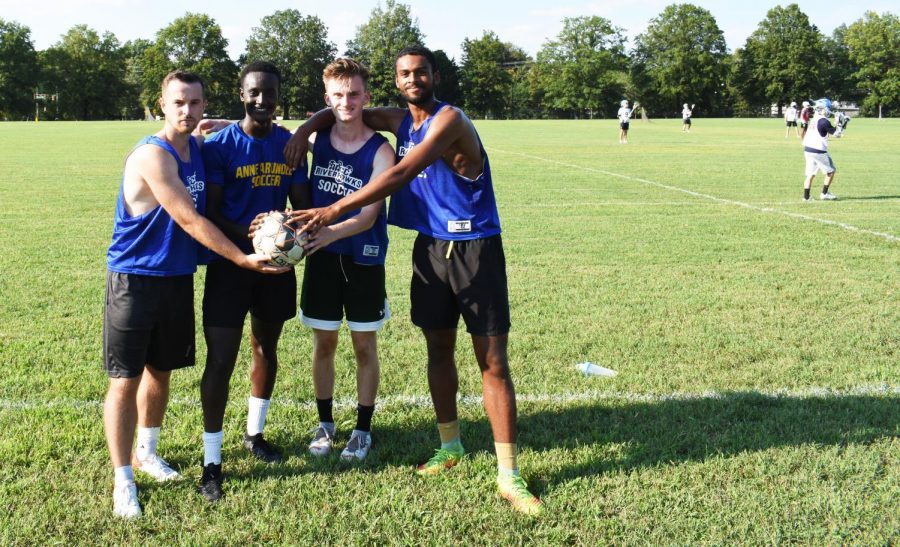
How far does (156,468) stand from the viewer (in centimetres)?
371

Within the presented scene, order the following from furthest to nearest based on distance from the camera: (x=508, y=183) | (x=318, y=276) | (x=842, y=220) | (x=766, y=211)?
(x=508, y=183)
(x=766, y=211)
(x=842, y=220)
(x=318, y=276)

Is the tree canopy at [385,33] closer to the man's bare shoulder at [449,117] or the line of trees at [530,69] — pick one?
the line of trees at [530,69]

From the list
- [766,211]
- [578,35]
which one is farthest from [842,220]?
[578,35]

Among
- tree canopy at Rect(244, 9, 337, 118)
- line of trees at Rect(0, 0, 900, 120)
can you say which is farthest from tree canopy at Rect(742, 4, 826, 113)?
tree canopy at Rect(244, 9, 337, 118)

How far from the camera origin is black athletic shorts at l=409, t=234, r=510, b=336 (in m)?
3.62

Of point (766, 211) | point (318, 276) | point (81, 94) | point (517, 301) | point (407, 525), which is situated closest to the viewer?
point (407, 525)

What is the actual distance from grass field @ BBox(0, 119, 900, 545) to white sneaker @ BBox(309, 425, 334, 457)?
0.23ft

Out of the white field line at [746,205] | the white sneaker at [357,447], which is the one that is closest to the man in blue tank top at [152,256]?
the white sneaker at [357,447]

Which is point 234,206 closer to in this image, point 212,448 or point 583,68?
point 212,448

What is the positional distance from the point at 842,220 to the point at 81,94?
320ft

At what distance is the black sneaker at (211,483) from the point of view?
351 centimetres

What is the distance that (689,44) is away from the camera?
327 feet

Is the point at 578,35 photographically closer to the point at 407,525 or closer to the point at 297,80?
the point at 297,80

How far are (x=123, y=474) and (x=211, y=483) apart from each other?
377mm
